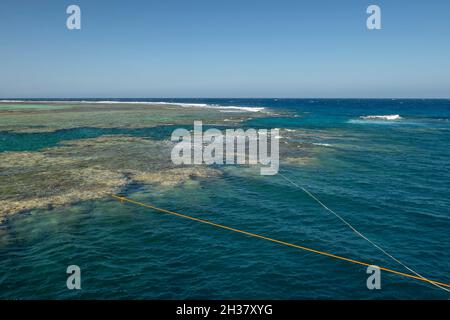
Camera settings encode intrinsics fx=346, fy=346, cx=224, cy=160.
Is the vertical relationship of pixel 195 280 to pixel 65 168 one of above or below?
below

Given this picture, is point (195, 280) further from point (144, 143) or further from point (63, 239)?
point (144, 143)

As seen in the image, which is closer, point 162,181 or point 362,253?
point 362,253

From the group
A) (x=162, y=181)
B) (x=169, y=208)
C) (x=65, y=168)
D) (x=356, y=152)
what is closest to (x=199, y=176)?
(x=162, y=181)

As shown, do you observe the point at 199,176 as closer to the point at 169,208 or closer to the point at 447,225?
the point at 169,208

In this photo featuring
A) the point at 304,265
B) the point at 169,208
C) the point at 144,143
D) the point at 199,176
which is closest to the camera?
the point at 304,265
